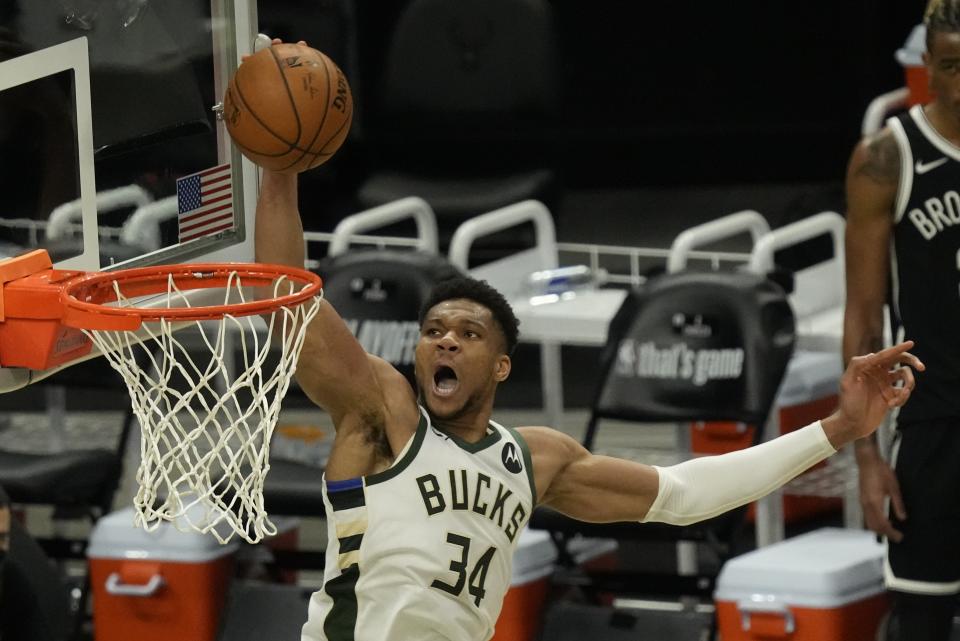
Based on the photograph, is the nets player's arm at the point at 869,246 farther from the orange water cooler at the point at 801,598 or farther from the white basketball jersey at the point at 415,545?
the white basketball jersey at the point at 415,545

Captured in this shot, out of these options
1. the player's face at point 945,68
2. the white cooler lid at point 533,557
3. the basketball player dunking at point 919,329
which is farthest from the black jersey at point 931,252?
the white cooler lid at point 533,557

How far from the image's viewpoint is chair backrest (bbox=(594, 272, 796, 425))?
21.0ft

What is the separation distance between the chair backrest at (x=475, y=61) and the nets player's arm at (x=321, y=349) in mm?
4699

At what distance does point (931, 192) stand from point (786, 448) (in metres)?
1.15

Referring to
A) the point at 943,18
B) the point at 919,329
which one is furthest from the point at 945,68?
the point at 919,329

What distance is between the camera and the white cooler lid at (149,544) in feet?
21.4

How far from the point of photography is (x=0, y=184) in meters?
4.51

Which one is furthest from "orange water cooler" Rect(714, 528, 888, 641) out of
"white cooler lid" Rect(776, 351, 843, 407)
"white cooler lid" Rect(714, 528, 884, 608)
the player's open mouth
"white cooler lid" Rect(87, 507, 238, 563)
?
the player's open mouth

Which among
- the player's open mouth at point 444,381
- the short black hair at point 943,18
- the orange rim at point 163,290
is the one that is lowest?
the player's open mouth at point 444,381

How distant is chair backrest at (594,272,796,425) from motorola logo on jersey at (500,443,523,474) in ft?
6.16

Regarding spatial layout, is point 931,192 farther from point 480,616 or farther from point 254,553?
point 254,553

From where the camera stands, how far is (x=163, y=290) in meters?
4.53

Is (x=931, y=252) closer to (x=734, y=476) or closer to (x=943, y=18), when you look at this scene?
(x=943, y=18)

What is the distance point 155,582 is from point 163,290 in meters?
2.20
